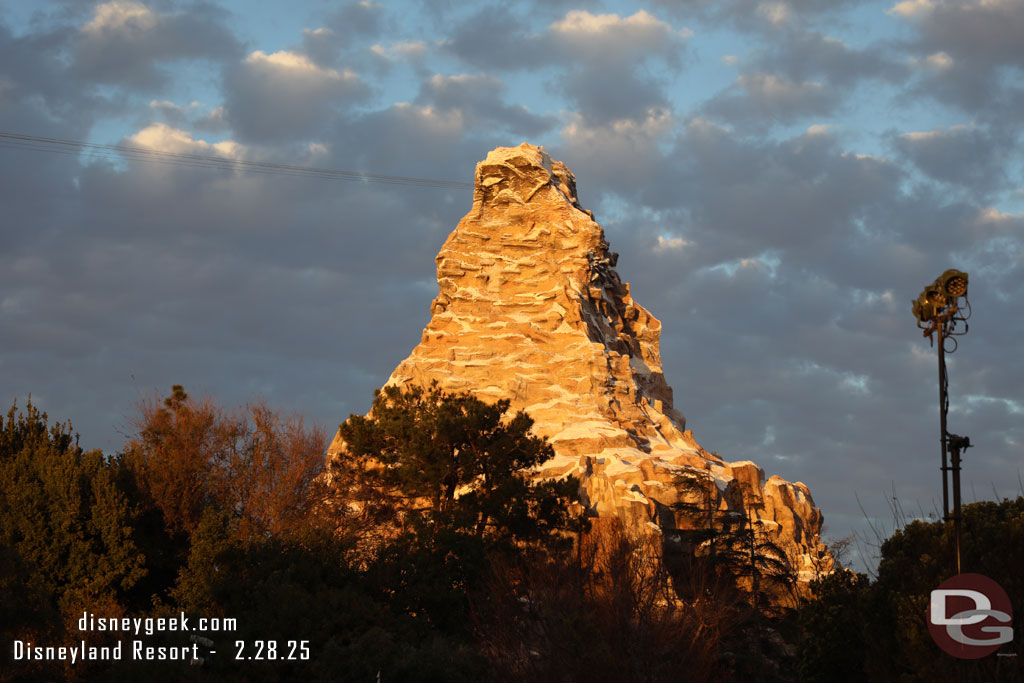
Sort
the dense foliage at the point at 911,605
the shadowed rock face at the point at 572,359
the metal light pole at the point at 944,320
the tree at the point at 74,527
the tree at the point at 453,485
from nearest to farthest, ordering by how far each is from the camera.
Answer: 1. the metal light pole at the point at 944,320
2. the dense foliage at the point at 911,605
3. the tree at the point at 453,485
4. the tree at the point at 74,527
5. the shadowed rock face at the point at 572,359

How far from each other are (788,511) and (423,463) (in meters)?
21.9

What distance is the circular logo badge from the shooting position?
17.7 metres

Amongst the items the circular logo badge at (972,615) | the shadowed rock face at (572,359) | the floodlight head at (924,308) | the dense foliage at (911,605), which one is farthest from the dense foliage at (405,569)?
the floodlight head at (924,308)

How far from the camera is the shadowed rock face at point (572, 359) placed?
49875 millimetres

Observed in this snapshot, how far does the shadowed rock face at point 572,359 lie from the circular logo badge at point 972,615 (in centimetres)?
2462

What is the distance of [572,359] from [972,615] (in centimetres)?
3812

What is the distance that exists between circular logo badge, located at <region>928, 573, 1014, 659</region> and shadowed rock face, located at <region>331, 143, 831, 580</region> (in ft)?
80.8

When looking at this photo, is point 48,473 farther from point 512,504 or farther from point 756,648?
point 756,648

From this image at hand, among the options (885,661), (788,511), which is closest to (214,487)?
(885,661)

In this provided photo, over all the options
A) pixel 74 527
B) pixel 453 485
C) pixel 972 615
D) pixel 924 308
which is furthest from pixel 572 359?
pixel 924 308

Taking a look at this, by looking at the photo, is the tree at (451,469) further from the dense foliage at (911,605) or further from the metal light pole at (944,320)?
the metal light pole at (944,320)

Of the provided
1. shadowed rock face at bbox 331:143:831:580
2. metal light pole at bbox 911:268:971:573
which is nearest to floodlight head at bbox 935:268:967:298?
metal light pole at bbox 911:268:971:573

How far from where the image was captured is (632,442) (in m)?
52.9

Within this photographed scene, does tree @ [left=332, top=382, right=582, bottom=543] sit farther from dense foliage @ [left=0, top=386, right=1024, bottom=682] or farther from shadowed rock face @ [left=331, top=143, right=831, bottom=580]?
shadowed rock face @ [left=331, top=143, right=831, bottom=580]
